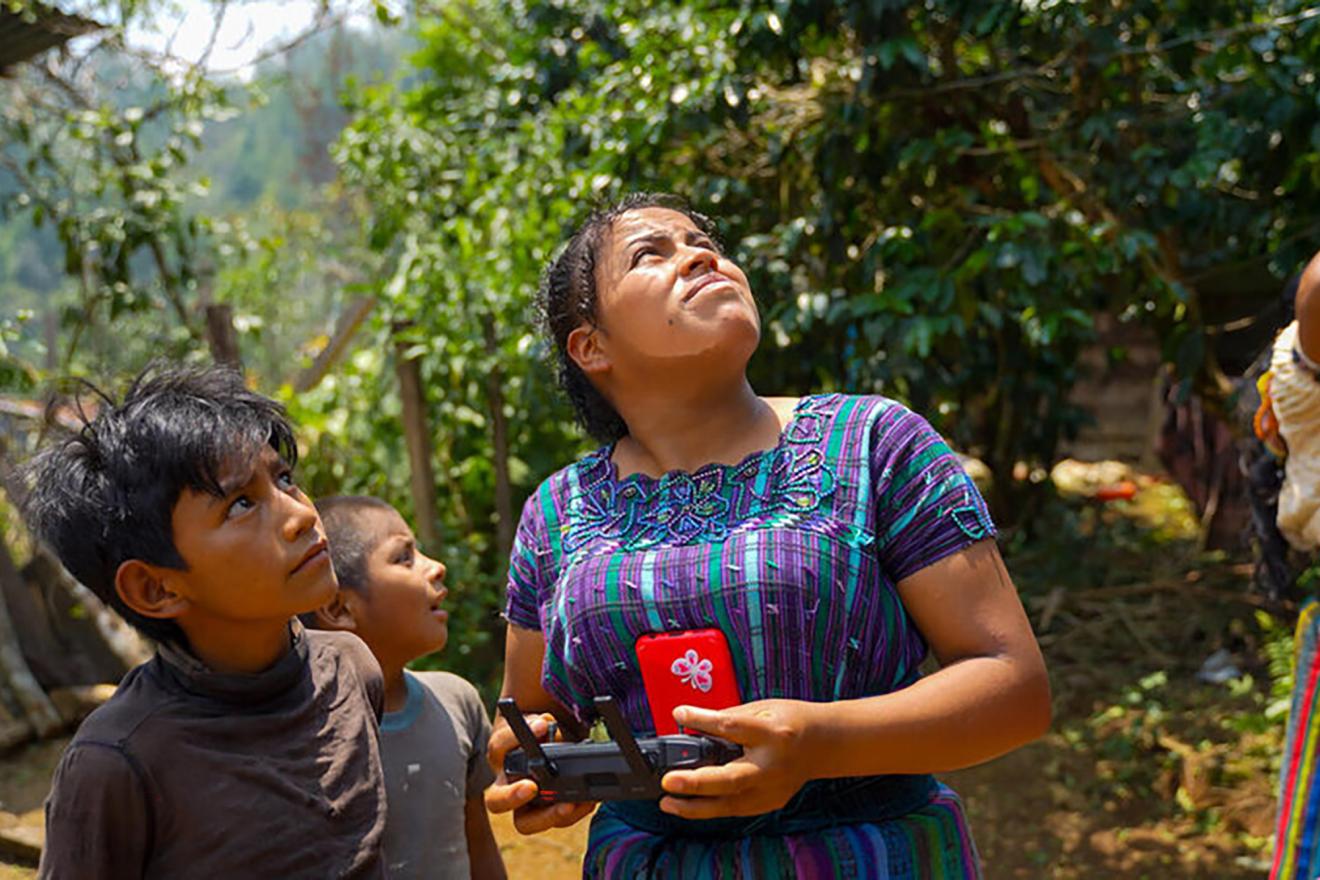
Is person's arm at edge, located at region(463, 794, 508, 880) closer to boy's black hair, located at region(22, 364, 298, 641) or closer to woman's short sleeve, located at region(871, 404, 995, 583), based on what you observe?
boy's black hair, located at region(22, 364, 298, 641)

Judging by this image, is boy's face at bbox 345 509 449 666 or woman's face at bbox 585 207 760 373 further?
boy's face at bbox 345 509 449 666

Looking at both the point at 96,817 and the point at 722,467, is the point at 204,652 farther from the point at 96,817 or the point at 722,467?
the point at 722,467

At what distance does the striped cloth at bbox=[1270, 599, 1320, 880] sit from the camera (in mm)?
2172

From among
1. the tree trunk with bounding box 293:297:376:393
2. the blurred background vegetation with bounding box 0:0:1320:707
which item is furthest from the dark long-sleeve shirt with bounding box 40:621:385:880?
the tree trunk with bounding box 293:297:376:393

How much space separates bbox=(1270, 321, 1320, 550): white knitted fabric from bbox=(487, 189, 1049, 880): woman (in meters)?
0.88

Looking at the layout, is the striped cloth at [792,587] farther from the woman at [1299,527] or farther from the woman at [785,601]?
the woman at [1299,527]

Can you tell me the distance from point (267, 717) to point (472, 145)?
4.80 meters

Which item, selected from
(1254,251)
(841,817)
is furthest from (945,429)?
(841,817)

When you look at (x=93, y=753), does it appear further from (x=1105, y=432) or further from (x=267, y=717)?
(x=1105, y=432)

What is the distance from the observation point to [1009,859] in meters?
4.21

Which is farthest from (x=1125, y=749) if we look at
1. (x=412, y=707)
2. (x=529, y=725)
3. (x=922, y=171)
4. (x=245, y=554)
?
(x=245, y=554)

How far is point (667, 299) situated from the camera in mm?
1600

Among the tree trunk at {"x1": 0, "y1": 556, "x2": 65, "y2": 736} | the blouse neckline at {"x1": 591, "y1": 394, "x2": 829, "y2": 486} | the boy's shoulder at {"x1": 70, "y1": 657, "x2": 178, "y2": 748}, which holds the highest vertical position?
the blouse neckline at {"x1": 591, "y1": 394, "x2": 829, "y2": 486}

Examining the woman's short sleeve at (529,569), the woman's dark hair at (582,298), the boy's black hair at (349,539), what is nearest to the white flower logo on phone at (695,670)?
the woman's short sleeve at (529,569)
